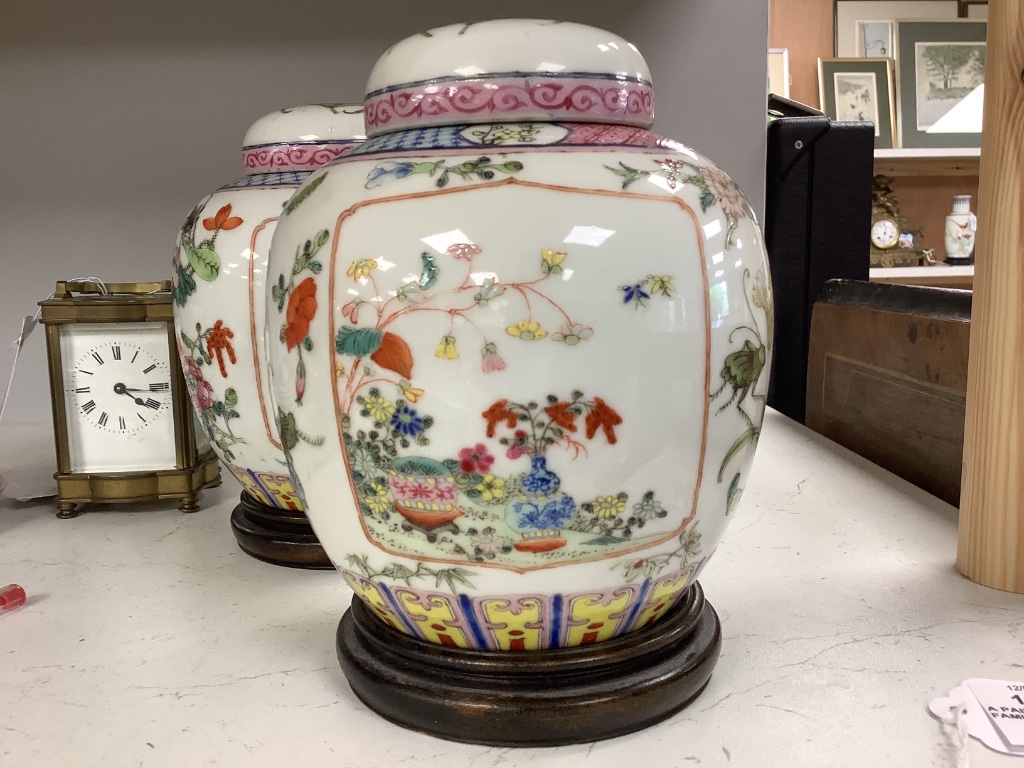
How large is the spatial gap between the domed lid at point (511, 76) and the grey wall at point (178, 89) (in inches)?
42.4

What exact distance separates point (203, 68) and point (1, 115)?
36 centimetres

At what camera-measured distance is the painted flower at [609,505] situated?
0.56 meters

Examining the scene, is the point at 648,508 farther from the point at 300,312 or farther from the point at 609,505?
the point at 300,312

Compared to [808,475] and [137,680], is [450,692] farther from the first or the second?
[808,475]

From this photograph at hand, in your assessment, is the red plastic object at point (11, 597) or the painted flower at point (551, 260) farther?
the red plastic object at point (11, 597)

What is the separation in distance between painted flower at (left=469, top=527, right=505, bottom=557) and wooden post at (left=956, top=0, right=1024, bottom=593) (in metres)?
0.52

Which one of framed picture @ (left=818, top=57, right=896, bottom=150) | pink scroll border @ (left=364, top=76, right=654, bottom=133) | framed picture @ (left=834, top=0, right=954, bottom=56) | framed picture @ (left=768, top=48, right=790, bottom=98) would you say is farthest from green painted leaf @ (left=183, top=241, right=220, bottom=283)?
framed picture @ (left=834, top=0, right=954, bottom=56)

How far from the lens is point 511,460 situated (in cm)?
54

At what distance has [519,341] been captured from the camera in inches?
20.7

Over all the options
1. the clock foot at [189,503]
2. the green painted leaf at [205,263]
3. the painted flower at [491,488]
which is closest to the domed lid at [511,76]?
the painted flower at [491,488]

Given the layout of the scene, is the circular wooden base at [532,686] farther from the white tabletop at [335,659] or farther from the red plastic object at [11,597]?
the red plastic object at [11,597]

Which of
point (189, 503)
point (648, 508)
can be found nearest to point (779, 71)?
point (189, 503)

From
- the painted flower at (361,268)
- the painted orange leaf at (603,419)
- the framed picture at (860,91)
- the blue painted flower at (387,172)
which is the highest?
the framed picture at (860,91)

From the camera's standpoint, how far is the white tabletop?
60 centimetres
